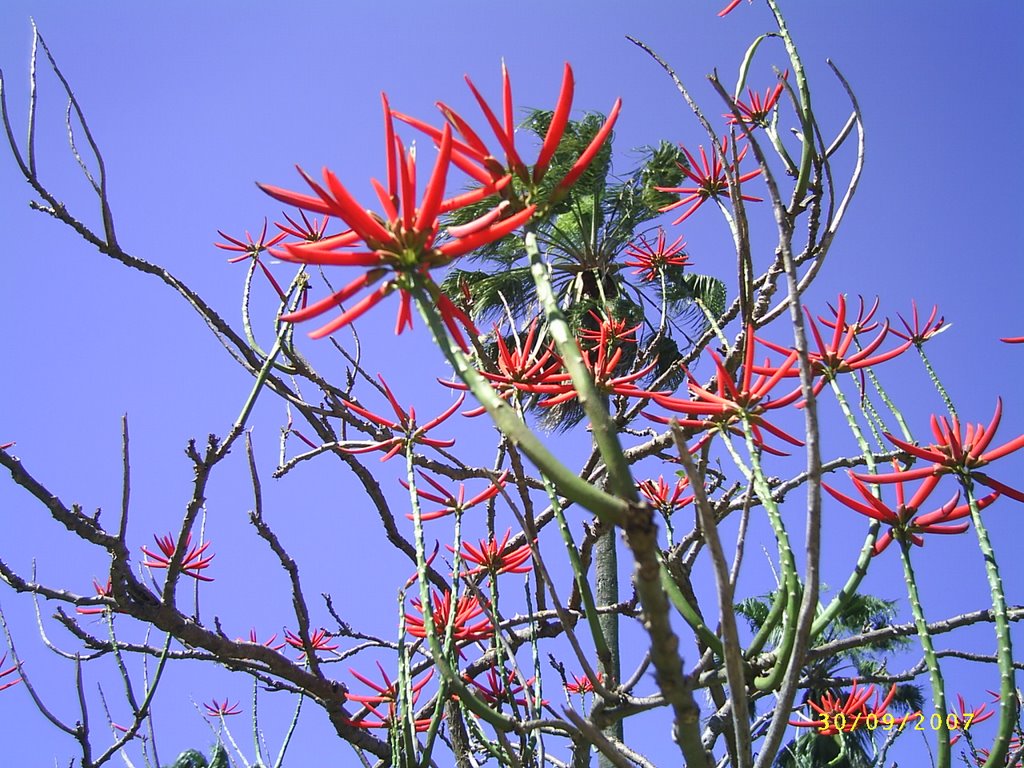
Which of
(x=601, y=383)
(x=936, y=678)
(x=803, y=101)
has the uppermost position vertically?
(x=803, y=101)

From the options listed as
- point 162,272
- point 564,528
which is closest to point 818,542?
point 564,528

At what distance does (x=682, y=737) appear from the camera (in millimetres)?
804

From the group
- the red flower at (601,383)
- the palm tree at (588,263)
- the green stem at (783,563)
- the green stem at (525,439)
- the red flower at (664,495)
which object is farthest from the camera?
the palm tree at (588,263)

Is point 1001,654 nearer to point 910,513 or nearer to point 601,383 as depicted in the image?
point 910,513

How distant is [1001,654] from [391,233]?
884mm

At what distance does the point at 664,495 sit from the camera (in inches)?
102

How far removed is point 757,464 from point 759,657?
388 millimetres

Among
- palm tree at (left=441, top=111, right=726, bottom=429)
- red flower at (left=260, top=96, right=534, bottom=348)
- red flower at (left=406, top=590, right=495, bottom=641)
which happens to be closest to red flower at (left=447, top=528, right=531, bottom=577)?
red flower at (left=406, top=590, right=495, bottom=641)

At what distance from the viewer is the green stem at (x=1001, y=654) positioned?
3.14 ft

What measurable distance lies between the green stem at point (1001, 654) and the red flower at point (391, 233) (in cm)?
76

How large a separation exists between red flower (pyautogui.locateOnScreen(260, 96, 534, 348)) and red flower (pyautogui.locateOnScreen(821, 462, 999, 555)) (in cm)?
66

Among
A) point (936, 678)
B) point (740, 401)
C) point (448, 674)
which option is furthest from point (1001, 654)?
point (448, 674)

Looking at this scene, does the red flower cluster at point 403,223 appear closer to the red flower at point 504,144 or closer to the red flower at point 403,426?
the red flower at point 504,144
